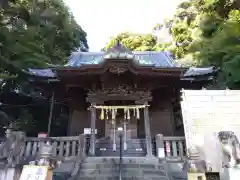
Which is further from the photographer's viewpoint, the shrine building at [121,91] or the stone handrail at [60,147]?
the shrine building at [121,91]

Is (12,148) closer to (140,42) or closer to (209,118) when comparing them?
(209,118)

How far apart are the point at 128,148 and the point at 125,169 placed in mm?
2703

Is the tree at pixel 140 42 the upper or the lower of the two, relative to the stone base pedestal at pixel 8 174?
upper

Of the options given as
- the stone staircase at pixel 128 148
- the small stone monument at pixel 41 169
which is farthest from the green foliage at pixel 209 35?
the small stone monument at pixel 41 169

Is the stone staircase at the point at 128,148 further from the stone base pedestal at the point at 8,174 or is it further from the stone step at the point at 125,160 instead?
the stone base pedestal at the point at 8,174

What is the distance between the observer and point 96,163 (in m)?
8.97

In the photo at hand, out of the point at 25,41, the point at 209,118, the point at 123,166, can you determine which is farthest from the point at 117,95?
the point at 25,41

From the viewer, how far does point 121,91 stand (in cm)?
1160

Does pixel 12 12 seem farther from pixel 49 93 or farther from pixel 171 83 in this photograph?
pixel 171 83

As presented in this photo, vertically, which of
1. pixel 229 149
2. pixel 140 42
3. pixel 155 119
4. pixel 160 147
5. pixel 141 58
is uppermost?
pixel 140 42

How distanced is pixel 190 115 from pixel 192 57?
8978 millimetres

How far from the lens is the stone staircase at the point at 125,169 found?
7.99 metres

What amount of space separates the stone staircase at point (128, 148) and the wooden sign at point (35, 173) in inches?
163

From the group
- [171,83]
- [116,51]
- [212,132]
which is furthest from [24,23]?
[212,132]
